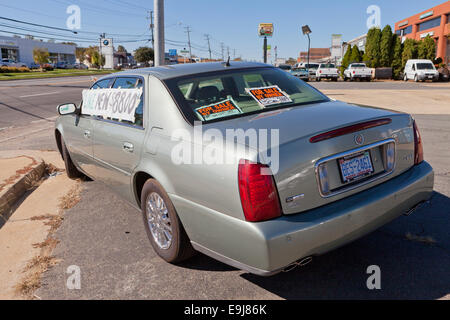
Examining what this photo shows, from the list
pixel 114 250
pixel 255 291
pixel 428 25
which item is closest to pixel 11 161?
pixel 114 250

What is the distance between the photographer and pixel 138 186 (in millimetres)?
3570

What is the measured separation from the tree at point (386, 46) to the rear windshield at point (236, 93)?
42188mm

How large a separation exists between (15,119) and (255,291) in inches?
471

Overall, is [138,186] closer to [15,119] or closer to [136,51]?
[15,119]

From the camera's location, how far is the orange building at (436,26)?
47.7 metres

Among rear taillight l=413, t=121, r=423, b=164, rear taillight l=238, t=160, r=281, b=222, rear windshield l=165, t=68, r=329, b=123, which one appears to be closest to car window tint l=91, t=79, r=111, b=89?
rear windshield l=165, t=68, r=329, b=123

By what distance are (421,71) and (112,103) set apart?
1383 inches

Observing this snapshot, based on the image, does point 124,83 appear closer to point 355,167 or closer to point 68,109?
point 68,109

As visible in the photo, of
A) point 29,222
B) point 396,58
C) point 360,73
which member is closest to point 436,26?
point 396,58

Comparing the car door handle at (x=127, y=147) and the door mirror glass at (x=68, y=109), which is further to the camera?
the door mirror glass at (x=68, y=109)

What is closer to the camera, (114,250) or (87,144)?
(114,250)

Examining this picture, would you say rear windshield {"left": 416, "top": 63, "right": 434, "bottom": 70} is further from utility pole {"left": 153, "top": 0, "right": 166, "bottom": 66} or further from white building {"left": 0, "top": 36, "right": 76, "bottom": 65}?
white building {"left": 0, "top": 36, "right": 76, "bottom": 65}

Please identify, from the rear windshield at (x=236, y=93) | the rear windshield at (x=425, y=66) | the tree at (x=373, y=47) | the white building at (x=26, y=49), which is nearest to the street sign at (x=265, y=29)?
the tree at (x=373, y=47)

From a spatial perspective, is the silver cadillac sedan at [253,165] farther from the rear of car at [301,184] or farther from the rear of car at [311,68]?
the rear of car at [311,68]
